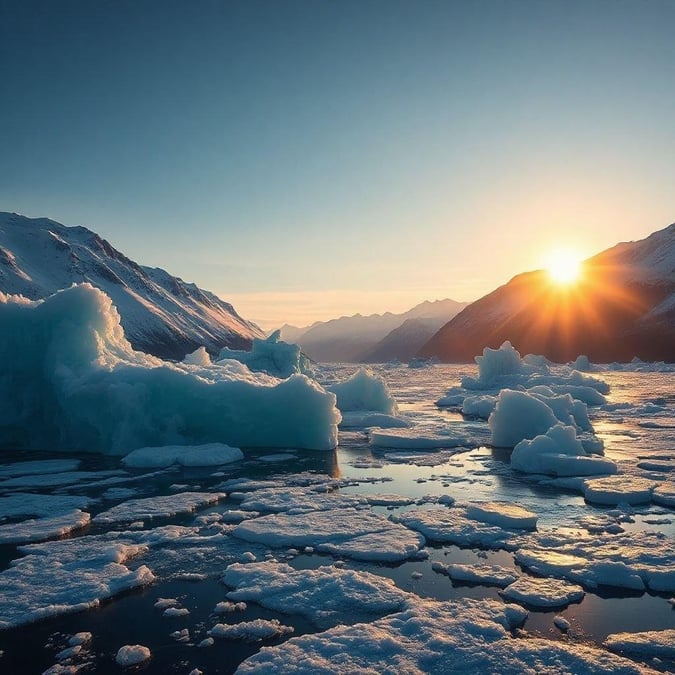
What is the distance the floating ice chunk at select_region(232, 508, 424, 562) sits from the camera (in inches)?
309

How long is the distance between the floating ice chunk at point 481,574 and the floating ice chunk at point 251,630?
245 centimetres

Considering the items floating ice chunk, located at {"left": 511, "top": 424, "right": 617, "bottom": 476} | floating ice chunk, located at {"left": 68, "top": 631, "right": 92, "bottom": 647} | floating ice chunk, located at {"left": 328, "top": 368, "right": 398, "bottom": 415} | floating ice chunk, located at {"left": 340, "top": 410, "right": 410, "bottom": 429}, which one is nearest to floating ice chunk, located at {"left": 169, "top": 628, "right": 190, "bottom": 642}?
floating ice chunk, located at {"left": 68, "top": 631, "right": 92, "bottom": 647}

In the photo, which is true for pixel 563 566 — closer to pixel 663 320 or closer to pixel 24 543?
pixel 24 543

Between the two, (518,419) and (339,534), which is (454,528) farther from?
(518,419)

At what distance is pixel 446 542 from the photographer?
8336mm

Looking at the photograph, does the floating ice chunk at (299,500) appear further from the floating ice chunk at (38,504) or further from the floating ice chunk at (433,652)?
the floating ice chunk at (433,652)

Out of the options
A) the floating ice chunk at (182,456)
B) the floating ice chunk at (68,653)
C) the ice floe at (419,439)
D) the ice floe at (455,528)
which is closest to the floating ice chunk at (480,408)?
the ice floe at (419,439)

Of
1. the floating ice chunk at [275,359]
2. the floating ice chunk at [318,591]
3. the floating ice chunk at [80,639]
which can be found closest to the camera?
the floating ice chunk at [80,639]

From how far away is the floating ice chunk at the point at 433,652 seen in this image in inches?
192

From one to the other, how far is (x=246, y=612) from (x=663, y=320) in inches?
4161

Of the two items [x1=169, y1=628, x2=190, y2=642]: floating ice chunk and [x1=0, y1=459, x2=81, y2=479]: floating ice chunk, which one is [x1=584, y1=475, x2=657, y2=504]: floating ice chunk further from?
[x1=0, y1=459, x2=81, y2=479]: floating ice chunk

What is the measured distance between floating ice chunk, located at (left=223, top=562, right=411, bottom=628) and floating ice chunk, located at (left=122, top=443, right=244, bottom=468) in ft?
25.8

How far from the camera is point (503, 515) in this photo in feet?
30.2

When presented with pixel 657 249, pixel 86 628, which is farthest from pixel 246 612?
pixel 657 249
